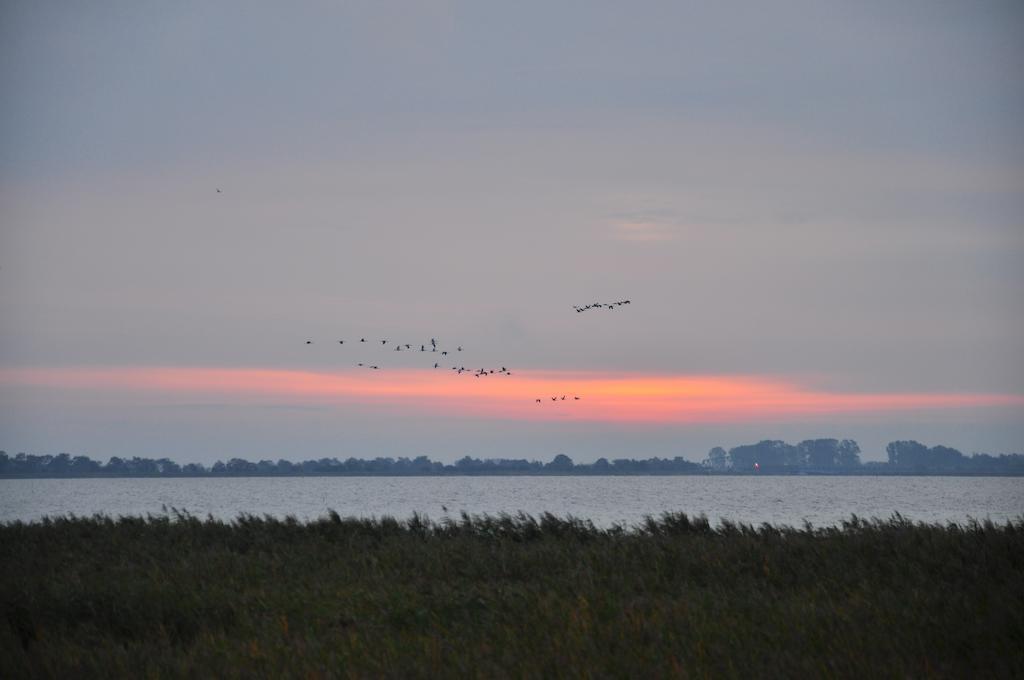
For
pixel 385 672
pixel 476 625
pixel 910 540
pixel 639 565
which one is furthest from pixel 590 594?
pixel 910 540

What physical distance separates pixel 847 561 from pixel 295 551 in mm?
11888

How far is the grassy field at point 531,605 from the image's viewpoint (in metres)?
11.7

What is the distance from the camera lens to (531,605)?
1473cm

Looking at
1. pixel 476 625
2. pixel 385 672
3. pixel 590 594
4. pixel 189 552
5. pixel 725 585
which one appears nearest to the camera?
pixel 385 672

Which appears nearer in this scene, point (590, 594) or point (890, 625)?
point (890, 625)

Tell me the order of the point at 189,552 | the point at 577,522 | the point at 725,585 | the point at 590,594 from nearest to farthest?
the point at 590,594 < the point at 725,585 < the point at 189,552 < the point at 577,522

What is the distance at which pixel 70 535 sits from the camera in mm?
25297

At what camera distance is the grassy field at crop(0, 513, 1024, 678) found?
38.3 ft

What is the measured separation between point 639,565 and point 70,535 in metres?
15.3

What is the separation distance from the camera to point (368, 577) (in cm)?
1823

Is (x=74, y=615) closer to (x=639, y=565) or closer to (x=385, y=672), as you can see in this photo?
(x=385, y=672)

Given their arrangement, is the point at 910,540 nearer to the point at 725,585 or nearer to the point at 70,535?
the point at 725,585

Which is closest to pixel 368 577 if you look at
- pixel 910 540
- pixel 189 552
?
pixel 189 552

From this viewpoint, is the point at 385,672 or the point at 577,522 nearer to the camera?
the point at 385,672
